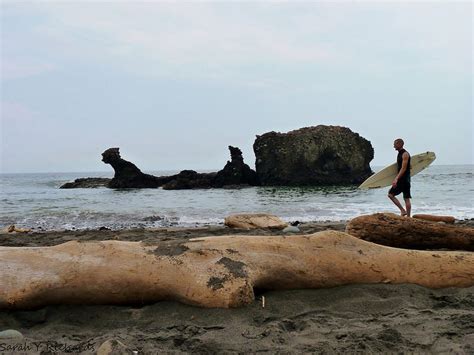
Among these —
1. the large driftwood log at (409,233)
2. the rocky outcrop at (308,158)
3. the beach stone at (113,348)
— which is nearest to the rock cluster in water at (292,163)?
the rocky outcrop at (308,158)

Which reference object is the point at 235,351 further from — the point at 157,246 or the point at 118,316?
the point at 157,246

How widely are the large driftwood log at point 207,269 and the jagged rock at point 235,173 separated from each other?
33138 mm

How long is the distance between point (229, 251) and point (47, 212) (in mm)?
11869

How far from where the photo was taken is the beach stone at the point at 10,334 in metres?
2.56

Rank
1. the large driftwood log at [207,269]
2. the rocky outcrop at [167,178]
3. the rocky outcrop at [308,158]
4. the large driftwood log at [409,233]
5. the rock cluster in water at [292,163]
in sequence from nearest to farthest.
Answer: the large driftwood log at [207,269] → the large driftwood log at [409,233] → the rocky outcrop at [167,178] → the rock cluster in water at [292,163] → the rocky outcrop at [308,158]

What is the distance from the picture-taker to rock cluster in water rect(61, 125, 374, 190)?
3800 cm

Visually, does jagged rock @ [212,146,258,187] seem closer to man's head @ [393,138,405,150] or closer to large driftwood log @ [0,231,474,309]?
man's head @ [393,138,405,150]

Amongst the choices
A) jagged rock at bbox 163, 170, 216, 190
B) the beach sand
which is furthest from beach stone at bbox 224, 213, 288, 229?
jagged rock at bbox 163, 170, 216, 190

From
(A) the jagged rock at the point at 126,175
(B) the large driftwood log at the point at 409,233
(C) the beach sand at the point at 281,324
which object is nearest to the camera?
(C) the beach sand at the point at 281,324

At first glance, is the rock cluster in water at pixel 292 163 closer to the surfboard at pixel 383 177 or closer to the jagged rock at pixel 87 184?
the jagged rock at pixel 87 184

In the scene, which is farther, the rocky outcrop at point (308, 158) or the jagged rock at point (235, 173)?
the rocky outcrop at point (308, 158)

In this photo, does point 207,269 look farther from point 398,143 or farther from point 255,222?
point 398,143

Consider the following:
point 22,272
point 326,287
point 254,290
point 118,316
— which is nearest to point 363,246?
point 326,287

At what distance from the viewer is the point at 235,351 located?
2342 millimetres
